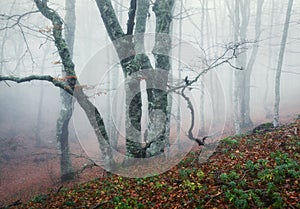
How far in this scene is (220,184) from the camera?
6031 millimetres

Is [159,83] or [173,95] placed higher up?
[159,83]

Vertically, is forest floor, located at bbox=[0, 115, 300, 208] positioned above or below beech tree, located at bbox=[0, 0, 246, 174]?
below

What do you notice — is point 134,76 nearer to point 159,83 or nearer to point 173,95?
point 159,83

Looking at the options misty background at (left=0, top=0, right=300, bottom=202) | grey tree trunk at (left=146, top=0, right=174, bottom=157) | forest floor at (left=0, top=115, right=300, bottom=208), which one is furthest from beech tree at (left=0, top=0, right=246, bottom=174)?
misty background at (left=0, top=0, right=300, bottom=202)

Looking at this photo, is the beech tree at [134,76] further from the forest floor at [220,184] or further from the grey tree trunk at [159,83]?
the forest floor at [220,184]

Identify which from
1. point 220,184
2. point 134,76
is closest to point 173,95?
point 134,76

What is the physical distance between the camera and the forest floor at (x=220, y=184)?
516cm

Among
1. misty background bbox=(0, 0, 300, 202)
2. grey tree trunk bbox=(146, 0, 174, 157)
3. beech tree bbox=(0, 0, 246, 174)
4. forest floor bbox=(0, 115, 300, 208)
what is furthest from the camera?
misty background bbox=(0, 0, 300, 202)

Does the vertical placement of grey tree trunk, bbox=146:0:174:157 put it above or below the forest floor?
above

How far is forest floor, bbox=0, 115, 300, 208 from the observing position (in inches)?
203

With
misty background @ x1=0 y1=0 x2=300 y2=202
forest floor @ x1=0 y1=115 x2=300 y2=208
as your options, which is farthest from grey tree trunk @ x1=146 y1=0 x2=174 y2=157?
misty background @ x1=0 y1=0 x2=300 y2=202

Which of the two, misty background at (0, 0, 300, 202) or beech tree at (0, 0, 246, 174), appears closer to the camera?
beech tree at (0, 0, 246, 174)

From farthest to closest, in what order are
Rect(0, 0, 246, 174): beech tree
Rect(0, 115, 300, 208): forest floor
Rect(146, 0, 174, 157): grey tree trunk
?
1. Rect(146, 0, 174, 157): grey tree trunk
2. Rect(0, 0, 246, 174): beech tree
3. Rect(0, 115, 300, 208): forest floor

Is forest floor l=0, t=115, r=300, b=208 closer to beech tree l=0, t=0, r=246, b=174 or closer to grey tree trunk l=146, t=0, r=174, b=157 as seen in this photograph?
beech tree l=0, t=0, r=246, b=174
